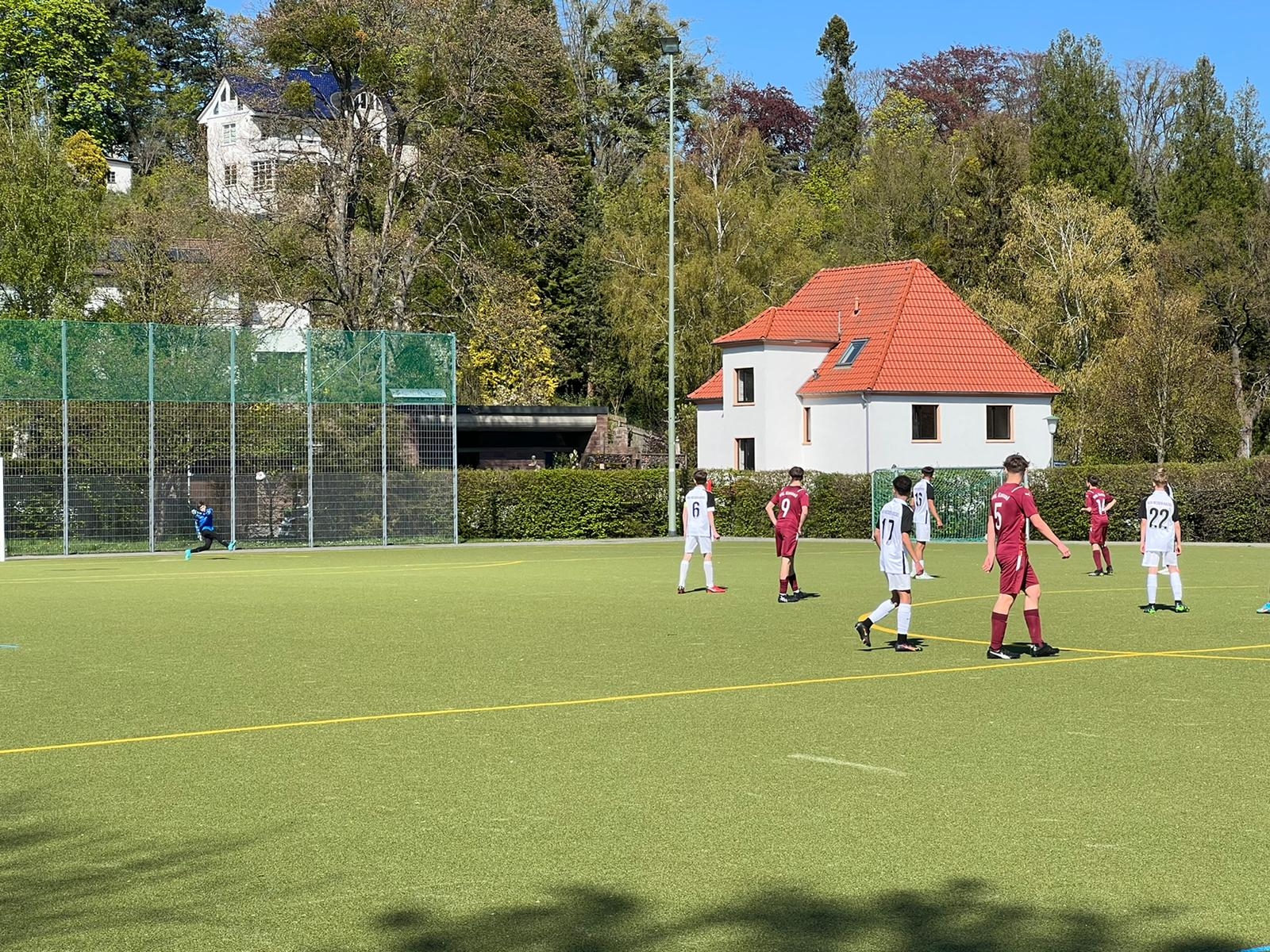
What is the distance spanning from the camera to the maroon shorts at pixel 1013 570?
1573 cm

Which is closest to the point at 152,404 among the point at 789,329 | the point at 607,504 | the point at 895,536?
the point at 607,504

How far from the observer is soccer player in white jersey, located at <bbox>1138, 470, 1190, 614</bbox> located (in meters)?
21.3

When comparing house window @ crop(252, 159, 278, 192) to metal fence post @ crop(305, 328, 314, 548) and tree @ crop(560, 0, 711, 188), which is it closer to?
metal fence post @ crop(305, 328, 314, 548)

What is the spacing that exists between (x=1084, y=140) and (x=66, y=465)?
50283 millimetres

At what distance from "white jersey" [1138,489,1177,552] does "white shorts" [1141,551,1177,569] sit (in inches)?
2.1

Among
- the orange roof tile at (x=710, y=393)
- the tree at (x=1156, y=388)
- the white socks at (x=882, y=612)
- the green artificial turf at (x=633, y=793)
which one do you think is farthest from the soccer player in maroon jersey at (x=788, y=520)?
the orange roof tile at (x=710, y=393)

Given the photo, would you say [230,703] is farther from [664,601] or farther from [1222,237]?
[1222,237]

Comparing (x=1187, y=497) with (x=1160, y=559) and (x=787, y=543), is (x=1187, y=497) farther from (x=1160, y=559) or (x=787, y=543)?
(x=787, y=543)


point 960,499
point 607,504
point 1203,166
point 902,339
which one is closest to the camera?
point 960,499

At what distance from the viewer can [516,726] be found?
11859 millimetres

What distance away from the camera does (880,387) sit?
54969mm

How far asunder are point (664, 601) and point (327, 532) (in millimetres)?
19356

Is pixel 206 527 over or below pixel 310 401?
below

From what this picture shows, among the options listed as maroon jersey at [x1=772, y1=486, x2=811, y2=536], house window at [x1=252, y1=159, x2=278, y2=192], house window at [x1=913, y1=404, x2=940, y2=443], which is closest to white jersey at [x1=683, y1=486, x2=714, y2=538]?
maroon jersey at [x1=772, y1=486, x2=811, y2=536]
